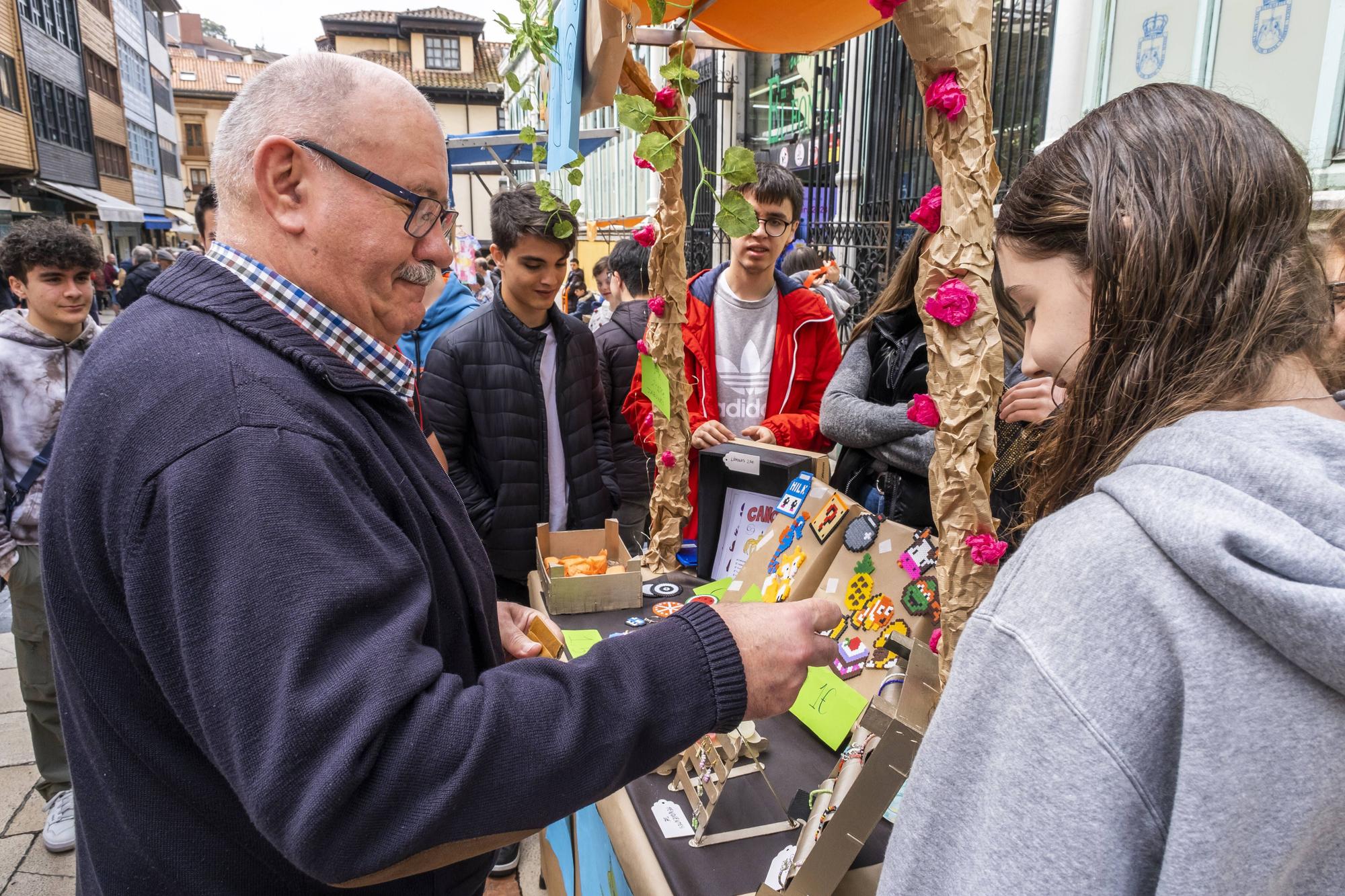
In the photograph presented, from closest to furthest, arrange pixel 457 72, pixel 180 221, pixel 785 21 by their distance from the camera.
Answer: pixel 785 21 → pixel 180 221 → pixel 457 72

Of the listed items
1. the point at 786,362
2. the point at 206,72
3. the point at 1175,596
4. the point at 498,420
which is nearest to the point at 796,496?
the point at 1175,596

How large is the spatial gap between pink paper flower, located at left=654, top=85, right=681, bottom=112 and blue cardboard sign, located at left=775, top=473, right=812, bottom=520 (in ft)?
3.22

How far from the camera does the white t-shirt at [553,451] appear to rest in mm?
2887

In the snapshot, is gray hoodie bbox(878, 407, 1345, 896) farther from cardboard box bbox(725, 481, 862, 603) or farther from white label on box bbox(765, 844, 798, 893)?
cardboard box bbox(725, 481, 862, 603)

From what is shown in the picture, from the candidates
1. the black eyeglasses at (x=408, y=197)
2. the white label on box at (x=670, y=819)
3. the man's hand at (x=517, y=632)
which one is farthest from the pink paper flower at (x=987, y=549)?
the black eyeglasses at (x=408, y=197)

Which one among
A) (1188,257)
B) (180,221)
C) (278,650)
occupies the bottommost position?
(278,650)

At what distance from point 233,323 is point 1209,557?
3.22 ft

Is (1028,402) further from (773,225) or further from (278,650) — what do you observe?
(278,650)

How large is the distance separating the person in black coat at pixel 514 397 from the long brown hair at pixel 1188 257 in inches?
83.3

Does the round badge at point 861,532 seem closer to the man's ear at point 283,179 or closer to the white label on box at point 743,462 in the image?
the white label on box at point 743,462

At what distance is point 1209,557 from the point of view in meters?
0.59

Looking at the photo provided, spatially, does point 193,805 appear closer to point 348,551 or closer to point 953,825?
point 348,551

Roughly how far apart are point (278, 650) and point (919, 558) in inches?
45.2

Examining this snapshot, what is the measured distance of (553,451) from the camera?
2.91 meters
